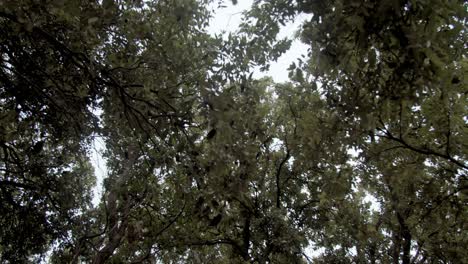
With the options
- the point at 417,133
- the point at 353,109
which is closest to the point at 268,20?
the point at 353,109

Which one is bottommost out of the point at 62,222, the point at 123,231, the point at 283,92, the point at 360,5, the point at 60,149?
the point at 360,5

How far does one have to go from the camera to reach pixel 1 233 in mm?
6949

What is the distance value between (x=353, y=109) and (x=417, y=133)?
4.69 meters

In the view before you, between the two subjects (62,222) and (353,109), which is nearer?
(353,109)

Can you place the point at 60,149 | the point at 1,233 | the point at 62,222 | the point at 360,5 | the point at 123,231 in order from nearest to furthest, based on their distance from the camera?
the point at 360,5 < the point at 1,233 < the point at 62,222 < the point at 60,149 < the point at 123,231

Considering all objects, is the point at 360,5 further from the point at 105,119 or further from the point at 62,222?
the point at 62,222

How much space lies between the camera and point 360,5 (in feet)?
8.68

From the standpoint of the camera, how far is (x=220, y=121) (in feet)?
10.5

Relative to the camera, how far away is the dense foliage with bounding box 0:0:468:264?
3301 mm

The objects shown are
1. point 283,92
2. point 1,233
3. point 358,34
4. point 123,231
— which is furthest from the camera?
point 283,92

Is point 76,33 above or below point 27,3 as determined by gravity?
above

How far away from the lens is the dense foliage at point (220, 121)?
3301mm

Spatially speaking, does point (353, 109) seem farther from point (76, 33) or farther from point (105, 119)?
point (105, 119)

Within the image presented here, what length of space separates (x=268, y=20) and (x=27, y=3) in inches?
105
